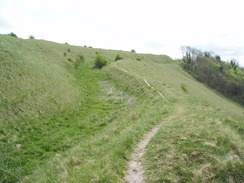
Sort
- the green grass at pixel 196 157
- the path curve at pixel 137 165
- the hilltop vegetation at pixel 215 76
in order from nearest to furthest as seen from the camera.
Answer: the green grass at pixel 196 157 → the path curve at pixel 137 165 → the hilltop vegetation at pixel 215 76

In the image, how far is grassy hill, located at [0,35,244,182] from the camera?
16.8ft

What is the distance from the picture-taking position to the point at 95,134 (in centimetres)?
1205

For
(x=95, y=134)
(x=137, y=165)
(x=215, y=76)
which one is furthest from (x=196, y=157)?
(x=215, y=76)

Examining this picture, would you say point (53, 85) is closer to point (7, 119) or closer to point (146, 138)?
point (7, 119)

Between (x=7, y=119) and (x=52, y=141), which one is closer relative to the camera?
(x=52, y=141)

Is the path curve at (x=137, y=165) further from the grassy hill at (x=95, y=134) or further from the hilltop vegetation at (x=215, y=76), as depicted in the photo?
the hilltop vegetation at (x=215, y=76)

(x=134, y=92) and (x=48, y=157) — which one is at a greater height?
(x=134, y=92)

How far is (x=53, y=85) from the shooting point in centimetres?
2103

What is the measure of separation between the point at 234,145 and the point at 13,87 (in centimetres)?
1845

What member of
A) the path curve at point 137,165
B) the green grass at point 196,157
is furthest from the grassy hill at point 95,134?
the path curve at point 137,165

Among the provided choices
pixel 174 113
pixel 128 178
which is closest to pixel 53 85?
pixel 174 113

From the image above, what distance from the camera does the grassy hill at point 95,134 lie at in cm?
511

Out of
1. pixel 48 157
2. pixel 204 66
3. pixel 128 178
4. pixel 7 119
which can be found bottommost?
pixel 48 157

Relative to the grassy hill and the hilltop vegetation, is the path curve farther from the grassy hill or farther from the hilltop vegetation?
the hilltop vegetation
